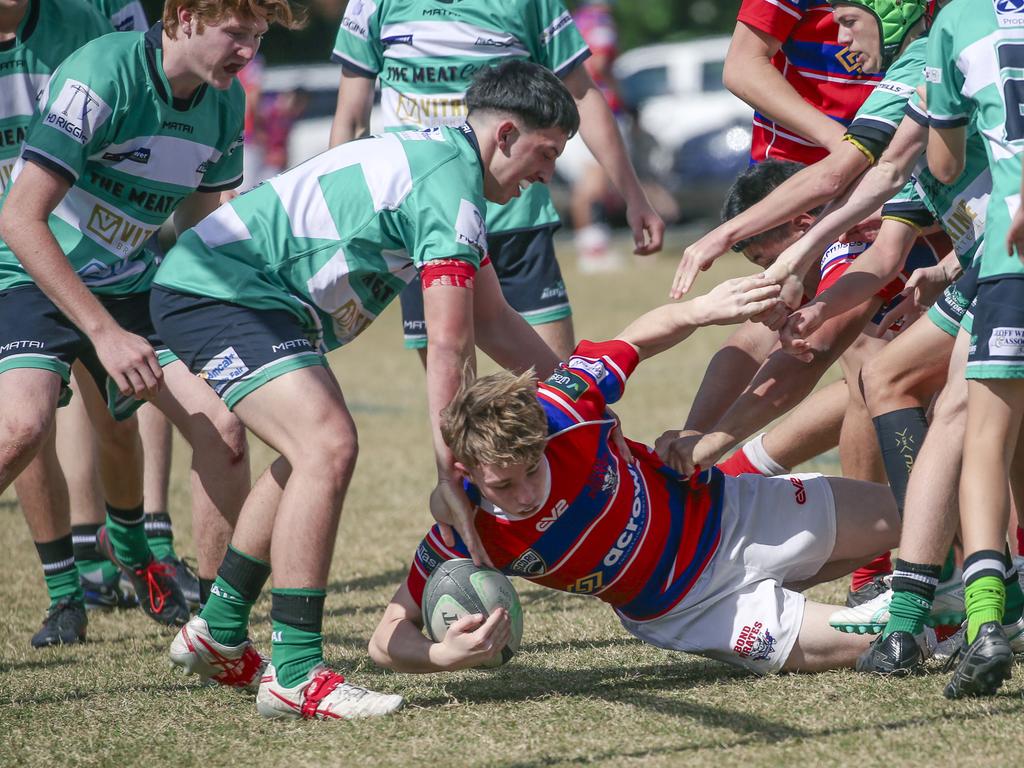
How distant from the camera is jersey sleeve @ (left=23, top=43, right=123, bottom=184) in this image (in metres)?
4.08

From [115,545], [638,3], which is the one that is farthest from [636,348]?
[638,3]

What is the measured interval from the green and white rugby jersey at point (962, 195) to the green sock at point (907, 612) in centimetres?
98

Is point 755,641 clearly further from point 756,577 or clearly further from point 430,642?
point 430,642

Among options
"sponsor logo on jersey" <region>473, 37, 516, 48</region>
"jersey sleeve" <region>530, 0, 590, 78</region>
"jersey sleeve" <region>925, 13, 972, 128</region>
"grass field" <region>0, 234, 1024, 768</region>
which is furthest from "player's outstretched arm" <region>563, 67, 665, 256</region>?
"jersey sleeve" <region>925, 13, 972, 128</region>

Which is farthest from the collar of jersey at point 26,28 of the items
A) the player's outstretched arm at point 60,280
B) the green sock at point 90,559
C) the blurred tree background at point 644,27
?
the blurred tree background at point 644,27

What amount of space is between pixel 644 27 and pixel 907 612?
2866 centimetres

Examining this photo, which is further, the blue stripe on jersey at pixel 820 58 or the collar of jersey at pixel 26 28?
the blue stripe on jersey at pixel 820 58

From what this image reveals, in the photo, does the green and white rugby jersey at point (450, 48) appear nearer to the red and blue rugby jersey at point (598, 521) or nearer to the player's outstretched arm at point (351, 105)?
the player's outstretched arm at point (351, 105)

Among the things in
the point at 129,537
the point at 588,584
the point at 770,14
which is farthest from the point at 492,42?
the point at 588,584

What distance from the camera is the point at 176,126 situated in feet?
14.7

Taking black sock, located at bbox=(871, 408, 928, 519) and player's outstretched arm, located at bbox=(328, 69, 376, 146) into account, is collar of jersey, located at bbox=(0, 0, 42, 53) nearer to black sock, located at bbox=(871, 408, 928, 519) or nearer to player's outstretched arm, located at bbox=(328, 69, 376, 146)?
player's outstretched arm, located at bbox=(328, 69, 376, 146)

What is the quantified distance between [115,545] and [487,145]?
232 centimetres

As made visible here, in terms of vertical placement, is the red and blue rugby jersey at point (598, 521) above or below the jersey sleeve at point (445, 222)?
below

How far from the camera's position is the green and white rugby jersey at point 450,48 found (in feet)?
18.2
